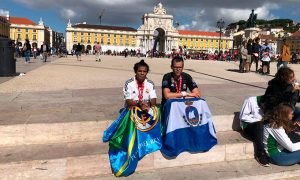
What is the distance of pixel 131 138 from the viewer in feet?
11.6

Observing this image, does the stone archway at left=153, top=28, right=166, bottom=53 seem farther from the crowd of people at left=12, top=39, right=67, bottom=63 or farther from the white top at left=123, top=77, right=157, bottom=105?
the white top at left=123, top=77, right=157, bottom=105

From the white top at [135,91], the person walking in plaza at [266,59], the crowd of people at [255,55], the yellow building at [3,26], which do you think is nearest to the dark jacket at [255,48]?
the crowd of people at [255,55]

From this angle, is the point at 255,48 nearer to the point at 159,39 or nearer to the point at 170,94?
the point at 170,94

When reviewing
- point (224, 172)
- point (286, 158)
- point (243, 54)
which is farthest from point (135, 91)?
point (243, 54)

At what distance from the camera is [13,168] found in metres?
3.09

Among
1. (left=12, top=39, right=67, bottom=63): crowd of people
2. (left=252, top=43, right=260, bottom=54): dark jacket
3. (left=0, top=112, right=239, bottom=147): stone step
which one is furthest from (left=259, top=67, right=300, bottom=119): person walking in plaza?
(left=252, top=43, right=260, bottom=54): dark jacket

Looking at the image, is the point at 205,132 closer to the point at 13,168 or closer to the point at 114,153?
the point at 114,153

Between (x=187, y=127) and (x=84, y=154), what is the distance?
52.5 inches

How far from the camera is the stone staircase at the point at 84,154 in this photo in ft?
10.6

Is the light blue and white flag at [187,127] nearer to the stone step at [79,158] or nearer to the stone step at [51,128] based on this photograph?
the stone step at [79,158]

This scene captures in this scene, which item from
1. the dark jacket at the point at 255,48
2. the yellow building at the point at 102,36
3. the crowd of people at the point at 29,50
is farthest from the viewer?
the yellow building at the point at 102,36

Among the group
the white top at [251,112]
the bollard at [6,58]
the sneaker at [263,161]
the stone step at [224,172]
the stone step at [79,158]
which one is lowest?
the stone step at [224,172]

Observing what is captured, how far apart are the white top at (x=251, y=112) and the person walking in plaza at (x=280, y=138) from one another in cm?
31

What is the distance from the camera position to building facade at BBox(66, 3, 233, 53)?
112 m
